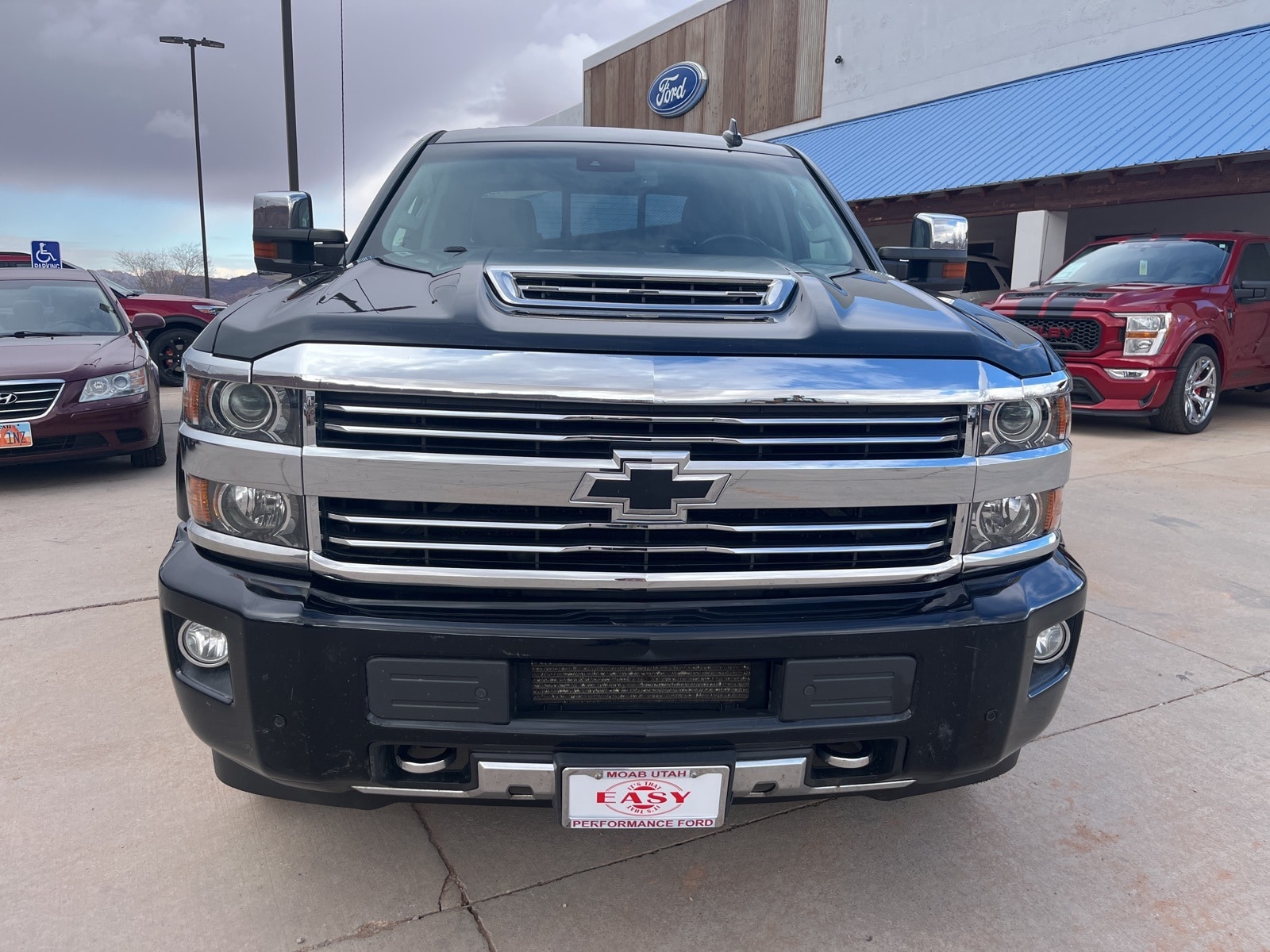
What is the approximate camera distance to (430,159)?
333 centimetres

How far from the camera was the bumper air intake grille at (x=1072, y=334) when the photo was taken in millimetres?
8422

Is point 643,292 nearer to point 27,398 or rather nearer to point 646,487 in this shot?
point 646,487

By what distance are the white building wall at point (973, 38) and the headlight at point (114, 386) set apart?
15.5 metres

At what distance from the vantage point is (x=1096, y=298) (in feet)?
27.9

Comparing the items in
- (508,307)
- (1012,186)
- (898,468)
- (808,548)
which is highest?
(1012,186)

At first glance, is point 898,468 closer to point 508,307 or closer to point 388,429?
point 508,307

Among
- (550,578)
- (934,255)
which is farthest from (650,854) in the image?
(934,255)

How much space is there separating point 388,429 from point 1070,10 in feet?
59.2

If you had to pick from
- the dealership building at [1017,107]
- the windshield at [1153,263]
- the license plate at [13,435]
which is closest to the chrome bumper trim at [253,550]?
the license plate at [13,435]

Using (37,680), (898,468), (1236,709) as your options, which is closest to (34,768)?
(37,680)

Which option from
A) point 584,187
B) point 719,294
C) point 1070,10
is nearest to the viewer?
point 719,294

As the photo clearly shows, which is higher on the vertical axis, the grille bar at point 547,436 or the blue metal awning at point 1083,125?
the blue metal awning at point 1083,125

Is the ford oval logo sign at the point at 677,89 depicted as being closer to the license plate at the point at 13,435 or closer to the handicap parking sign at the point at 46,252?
the handicap parking sign at the point at 46,252

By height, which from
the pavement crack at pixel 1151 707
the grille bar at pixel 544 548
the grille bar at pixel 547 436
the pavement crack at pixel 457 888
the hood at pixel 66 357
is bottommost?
the pavement crack at pixel 457 888
